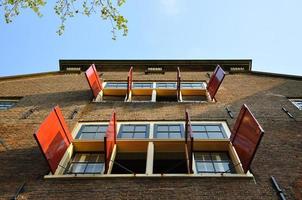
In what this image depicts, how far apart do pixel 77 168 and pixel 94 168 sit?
1.25 ft

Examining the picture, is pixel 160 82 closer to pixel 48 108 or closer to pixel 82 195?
pixel 48 108

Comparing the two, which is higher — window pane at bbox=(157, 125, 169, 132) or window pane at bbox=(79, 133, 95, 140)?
window pane at bbox=(157, 125, 169, 132)

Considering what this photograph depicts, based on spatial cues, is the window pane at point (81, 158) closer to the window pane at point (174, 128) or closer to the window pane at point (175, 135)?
the window pane at point (175, 135)

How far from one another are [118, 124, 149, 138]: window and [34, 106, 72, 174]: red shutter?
5.44 ft

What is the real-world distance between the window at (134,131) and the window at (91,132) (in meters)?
0.51

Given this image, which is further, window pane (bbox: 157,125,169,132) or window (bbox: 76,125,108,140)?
window pane (bbox: 157,125,169,132)

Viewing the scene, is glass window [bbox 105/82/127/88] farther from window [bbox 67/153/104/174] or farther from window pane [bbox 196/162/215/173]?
window pane [bbox 196/162/215/173]

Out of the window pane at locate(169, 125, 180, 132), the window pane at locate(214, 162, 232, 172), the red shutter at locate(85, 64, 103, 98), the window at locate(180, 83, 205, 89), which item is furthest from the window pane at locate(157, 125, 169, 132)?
the window at locate(180, 83, 205, 89)

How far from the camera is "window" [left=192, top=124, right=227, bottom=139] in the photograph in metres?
8.85

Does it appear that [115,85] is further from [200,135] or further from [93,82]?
[200,135]

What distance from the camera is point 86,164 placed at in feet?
25.6

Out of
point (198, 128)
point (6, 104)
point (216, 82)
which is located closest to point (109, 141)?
point (198, 128)

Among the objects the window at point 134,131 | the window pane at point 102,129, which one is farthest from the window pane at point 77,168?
the window pane at point 102,129

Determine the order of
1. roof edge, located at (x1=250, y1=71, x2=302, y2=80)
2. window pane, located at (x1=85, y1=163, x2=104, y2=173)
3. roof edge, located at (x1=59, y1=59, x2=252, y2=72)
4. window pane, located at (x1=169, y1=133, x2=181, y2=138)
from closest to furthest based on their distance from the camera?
window pane, located at (x1=85, y1=163, x2=104, y2=173) < window pane, located at (x1=169, y1=133, x2=181, y2=138) < roof edge, located at (x1=250, y1=71, x2=302, y2=80) < roof edge, located at (x1=59, y1=59, x2=252, y2=72)
